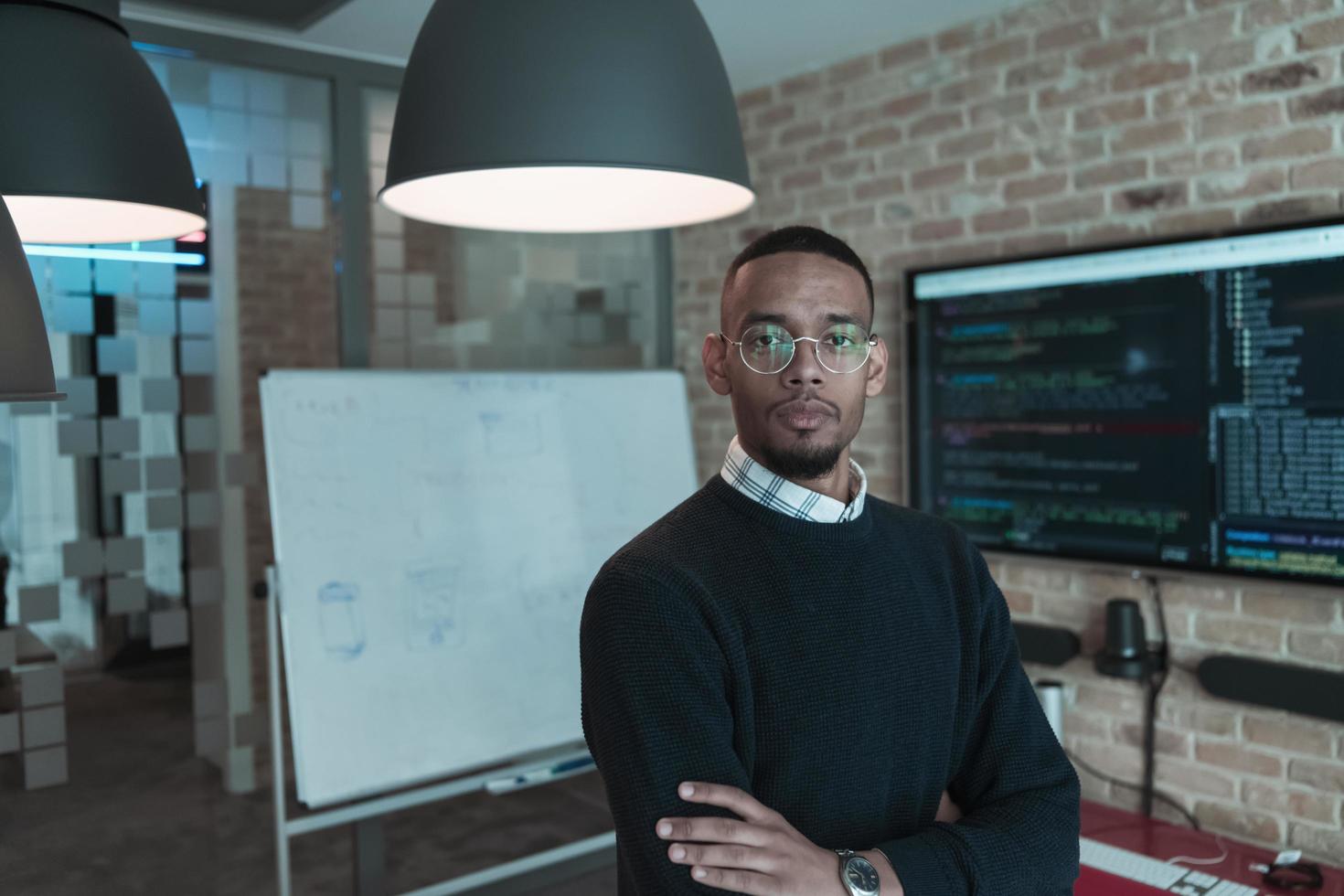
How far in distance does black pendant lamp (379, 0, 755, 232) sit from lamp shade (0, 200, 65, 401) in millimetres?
374

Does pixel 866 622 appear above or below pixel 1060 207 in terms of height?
below

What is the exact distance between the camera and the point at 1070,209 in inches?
113

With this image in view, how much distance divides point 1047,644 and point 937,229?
1.19m

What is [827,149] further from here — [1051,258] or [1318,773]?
[1318,773]

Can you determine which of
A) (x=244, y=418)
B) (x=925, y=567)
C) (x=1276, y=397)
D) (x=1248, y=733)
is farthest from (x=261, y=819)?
(x=1276, y=397)

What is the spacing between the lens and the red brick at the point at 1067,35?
2.79 metres

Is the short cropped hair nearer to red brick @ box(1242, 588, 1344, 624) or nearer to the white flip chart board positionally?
red brick @ box(1242, 588, 1344, 624)

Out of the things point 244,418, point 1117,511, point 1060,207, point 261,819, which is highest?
point 1060,207

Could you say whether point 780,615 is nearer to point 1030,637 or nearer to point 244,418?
point 1030,637

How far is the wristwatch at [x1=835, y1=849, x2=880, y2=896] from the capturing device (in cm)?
127

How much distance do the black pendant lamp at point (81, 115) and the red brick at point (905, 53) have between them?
2.20 m

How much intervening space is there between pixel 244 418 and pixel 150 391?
0.25 m

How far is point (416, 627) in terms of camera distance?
293 cm

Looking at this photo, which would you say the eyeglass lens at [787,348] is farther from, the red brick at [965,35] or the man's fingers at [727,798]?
the red brick at [965,35]
